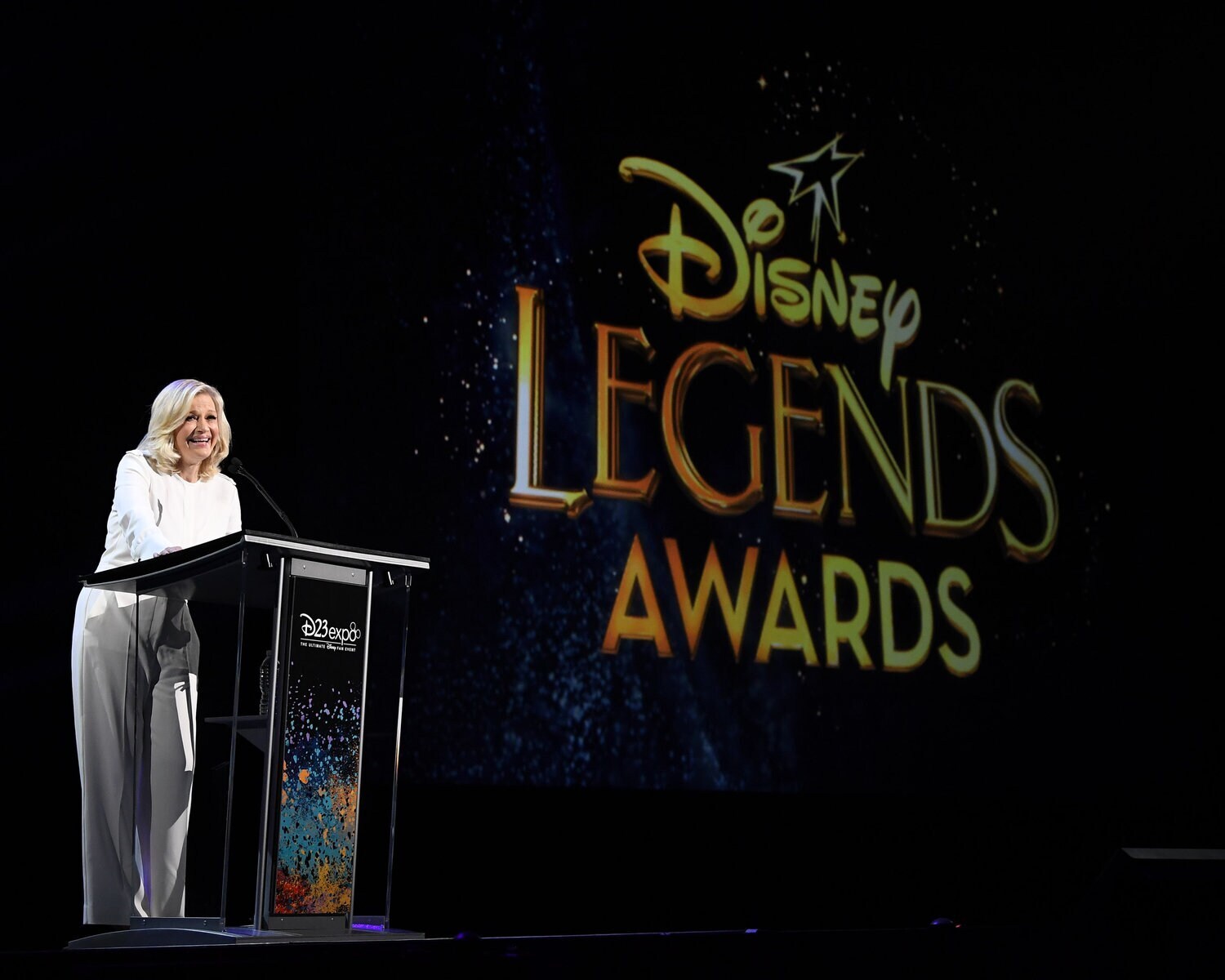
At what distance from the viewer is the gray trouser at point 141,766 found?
260 centimetres

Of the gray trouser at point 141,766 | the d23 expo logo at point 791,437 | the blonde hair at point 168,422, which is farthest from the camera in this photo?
the d23 expo logo at point 791,437

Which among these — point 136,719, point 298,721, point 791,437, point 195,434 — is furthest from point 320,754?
point 791,437

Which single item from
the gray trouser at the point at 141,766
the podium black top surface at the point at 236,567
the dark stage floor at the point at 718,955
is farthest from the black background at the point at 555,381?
the dark stage floor at the point at 718,955

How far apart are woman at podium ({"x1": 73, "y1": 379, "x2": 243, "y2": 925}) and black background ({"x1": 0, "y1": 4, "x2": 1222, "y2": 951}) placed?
82cm

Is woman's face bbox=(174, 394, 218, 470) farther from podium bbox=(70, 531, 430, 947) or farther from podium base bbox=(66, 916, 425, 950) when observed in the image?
podium base bbox=(66, 916, 425, 950)

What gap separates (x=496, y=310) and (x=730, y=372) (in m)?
1.01

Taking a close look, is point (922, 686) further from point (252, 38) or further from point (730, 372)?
point (252, 38)

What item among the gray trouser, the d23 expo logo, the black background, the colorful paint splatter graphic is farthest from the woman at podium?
the d23 expo logo

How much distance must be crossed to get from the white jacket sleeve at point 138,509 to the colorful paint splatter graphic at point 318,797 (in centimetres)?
61

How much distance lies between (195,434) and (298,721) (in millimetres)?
899

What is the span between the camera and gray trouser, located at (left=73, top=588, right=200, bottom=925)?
2.60m

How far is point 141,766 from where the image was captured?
8.64ft

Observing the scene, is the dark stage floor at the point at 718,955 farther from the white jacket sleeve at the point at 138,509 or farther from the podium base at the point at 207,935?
the white jacket sleeve at the point at 138,509

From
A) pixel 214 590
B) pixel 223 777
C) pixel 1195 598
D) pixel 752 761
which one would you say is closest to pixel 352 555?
pixel 214 590
